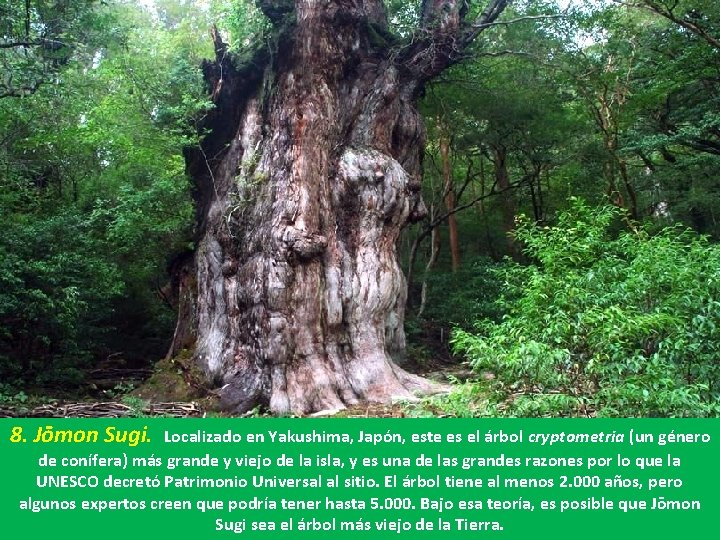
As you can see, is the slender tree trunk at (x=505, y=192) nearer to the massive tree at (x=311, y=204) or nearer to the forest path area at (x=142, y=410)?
the massive tree at (x=311, y=204)

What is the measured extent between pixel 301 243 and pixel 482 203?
450 inches

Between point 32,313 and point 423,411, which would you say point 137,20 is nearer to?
point 32,313

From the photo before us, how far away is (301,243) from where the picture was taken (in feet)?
25.0

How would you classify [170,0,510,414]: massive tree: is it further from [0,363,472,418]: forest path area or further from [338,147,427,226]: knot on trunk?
[0,363,472,418]: forest path area

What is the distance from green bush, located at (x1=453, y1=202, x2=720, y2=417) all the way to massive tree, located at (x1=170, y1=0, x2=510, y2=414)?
294cm

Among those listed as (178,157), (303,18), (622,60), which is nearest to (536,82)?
(622,60)

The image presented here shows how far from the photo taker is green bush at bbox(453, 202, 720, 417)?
13.5ft

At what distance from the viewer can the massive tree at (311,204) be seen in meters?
7.61

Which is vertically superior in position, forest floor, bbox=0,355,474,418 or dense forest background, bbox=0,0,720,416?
dense forest background, bbox=0,0,720,416

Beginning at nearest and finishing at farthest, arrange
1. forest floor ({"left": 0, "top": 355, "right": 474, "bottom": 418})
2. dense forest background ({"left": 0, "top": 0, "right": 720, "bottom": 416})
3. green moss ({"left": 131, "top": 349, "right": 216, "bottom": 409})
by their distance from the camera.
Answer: dense forest background ({"left": 0, "top": 0, "right": 720, "bottom": 416}) → forest floor ({"left": 0, "top": 355, "right": 474, "bottom": 418}) → green moss ({"left": 131, "top": 349, "right": 216, "bottom": 409})

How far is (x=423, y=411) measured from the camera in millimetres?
5629

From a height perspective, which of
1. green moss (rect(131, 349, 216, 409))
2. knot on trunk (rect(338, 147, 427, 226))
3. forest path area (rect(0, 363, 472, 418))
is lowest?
forest path area (rect(0, 363, 472, 418))

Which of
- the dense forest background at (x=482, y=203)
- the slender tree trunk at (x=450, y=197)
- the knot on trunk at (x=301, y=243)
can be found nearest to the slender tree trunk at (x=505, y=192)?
the dense forest background at (x=482, y=203)

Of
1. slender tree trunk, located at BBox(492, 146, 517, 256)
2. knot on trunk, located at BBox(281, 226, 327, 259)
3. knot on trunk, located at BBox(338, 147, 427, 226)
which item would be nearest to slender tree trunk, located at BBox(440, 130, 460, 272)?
slender tree trunk, located at BBox(492, 146, 517, 256)
